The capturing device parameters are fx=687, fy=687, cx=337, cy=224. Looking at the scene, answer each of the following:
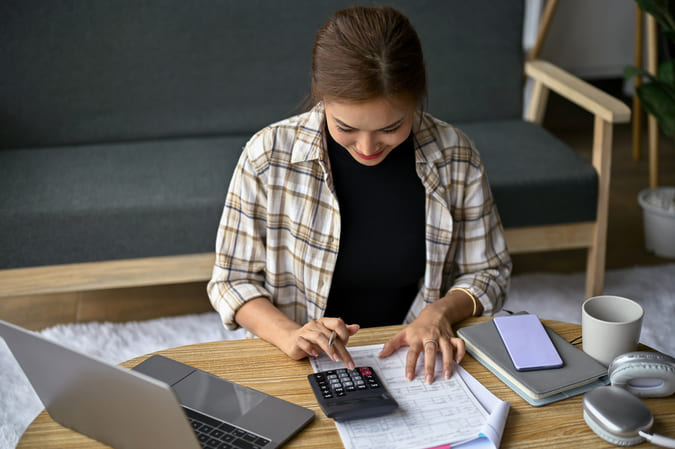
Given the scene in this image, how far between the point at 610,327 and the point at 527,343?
119mm

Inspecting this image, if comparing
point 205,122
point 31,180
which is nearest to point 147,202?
point 31,180

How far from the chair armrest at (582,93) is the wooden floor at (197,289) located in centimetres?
57

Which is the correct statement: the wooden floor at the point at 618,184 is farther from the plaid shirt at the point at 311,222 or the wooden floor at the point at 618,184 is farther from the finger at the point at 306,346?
the finger at the point at 306,346

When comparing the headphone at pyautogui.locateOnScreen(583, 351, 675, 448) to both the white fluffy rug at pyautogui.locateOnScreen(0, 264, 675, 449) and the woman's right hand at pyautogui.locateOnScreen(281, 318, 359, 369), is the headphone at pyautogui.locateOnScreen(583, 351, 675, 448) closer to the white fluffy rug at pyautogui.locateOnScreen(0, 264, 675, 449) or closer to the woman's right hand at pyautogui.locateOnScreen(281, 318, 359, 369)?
the woman's right hand at pyautogui.locateOnScreen(281, 318, 359, 369)

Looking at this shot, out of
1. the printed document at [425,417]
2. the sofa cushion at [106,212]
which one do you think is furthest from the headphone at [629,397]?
the sofa cushion at [106,212]

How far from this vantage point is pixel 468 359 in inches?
40.4

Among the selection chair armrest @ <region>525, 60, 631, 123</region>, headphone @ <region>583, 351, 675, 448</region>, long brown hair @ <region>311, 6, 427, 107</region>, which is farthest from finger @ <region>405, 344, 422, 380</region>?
chair armrest @ <region>525, 60, 631, 123</region>

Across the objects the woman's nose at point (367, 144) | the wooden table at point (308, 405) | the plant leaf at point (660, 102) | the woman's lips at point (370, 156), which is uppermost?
the woman's nose at point (367, 144)

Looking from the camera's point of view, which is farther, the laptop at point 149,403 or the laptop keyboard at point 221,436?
the laptop keyboard at point 221,436

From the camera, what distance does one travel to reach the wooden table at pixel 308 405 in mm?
855

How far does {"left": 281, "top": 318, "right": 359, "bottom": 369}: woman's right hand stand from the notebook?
19cm

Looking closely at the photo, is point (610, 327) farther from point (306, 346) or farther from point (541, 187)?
point (541, 187)

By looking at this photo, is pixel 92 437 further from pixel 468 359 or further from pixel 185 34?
pixel 185 34

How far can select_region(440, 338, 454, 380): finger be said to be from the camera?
3.23ft
